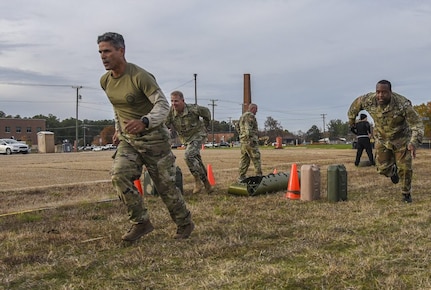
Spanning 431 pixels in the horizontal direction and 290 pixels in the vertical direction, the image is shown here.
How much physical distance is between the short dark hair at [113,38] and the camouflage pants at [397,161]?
171 inches

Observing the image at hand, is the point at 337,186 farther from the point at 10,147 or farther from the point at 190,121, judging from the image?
the point at 10,147

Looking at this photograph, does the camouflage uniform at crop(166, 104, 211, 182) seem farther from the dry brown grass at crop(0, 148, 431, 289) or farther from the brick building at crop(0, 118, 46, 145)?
the brick building at crop(0, 118, 46, 145)

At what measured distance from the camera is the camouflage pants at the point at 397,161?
21.1ft

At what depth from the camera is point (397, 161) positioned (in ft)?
21.5

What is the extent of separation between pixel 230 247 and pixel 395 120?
3672 millimetres

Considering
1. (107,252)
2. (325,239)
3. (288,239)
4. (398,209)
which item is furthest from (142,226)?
(398,209)

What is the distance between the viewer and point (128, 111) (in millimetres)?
4285

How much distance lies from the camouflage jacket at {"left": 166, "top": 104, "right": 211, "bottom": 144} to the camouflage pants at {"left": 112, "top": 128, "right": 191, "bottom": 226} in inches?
137

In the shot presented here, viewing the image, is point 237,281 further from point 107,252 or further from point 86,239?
point 86,239

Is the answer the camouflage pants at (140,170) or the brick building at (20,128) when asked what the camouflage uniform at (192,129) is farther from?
the brick building at (20,128)

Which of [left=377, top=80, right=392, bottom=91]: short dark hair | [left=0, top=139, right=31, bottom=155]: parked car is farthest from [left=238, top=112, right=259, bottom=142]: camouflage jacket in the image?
[left=0, top=139, right=31, bottom=155]: parked car

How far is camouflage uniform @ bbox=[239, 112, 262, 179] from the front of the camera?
30.1ft

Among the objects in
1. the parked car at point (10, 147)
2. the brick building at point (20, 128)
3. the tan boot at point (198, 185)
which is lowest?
the tan boot at point (198, 185)

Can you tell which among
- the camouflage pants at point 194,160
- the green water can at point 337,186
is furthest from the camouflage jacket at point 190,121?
the green water can at point 337,186
